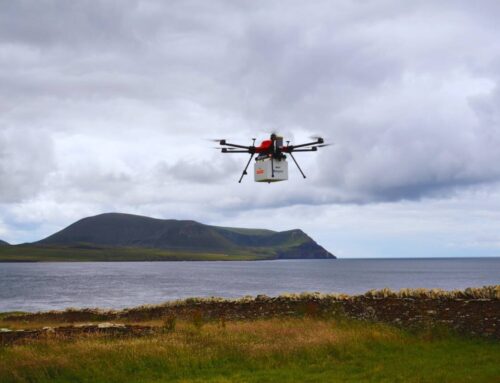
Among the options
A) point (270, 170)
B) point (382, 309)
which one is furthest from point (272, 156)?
point (382, 309)

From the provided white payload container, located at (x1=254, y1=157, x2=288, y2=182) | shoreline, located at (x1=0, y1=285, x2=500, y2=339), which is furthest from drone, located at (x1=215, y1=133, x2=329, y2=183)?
shoreline, located at (x1=0, y1=285, x2=500, y2=339)

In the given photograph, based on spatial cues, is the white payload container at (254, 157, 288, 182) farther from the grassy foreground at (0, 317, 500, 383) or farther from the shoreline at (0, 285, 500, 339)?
the shoreline at (0, 285, 500, 339)

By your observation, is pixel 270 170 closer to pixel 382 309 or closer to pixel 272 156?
pixel 272 156

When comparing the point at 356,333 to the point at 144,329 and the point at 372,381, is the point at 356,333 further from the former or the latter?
the point at 144,329

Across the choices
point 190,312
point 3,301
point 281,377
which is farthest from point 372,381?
point 3,301

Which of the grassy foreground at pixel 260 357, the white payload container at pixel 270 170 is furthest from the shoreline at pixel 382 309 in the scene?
the white payload container at pixel 270 170

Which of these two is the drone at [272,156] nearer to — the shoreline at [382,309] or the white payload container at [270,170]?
the white payload container at [270,170]

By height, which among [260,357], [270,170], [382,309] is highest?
[270,170]

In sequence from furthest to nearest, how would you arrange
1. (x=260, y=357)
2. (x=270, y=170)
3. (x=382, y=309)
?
(x=382, y=309) → (x=270, y=170) → (x=260, y=357)
